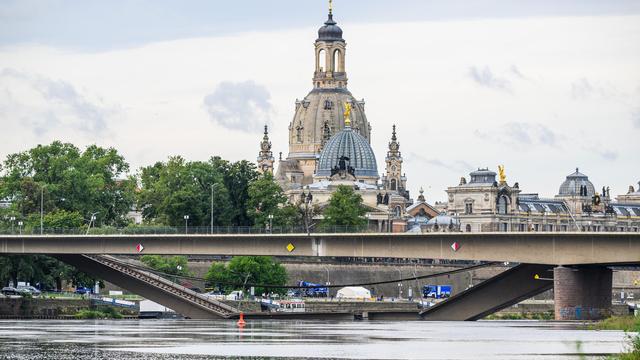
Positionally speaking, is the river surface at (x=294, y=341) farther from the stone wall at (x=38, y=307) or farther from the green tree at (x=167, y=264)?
the green tree at (x=167, y=264)

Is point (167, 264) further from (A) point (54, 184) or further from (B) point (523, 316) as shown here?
(B) point (523, 316)

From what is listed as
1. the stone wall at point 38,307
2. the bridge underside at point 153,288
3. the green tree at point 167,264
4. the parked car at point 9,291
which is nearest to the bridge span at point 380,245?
the stone wall at point 38,307

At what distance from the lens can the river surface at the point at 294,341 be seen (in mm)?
83562

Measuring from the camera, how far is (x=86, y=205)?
192375 mm

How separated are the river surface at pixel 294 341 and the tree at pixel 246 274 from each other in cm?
5438

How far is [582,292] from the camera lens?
124 metres

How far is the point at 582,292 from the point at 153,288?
36708mm

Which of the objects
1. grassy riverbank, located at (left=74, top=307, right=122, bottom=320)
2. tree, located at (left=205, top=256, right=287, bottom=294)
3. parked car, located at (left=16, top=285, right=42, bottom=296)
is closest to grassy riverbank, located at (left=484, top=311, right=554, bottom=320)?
tree, located at (left=205, top=256, right=287, bottom=294)

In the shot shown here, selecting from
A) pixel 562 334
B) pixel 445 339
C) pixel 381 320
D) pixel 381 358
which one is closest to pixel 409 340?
pixel 445 339

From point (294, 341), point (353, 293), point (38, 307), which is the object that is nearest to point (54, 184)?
point (353, 293)

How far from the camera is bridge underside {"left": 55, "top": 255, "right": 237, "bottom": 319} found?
14262cm

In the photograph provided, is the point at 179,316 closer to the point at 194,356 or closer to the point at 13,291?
the point at 13,291

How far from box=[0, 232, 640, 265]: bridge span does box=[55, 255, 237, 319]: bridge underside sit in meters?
4.52

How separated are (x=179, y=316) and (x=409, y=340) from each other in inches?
2226
